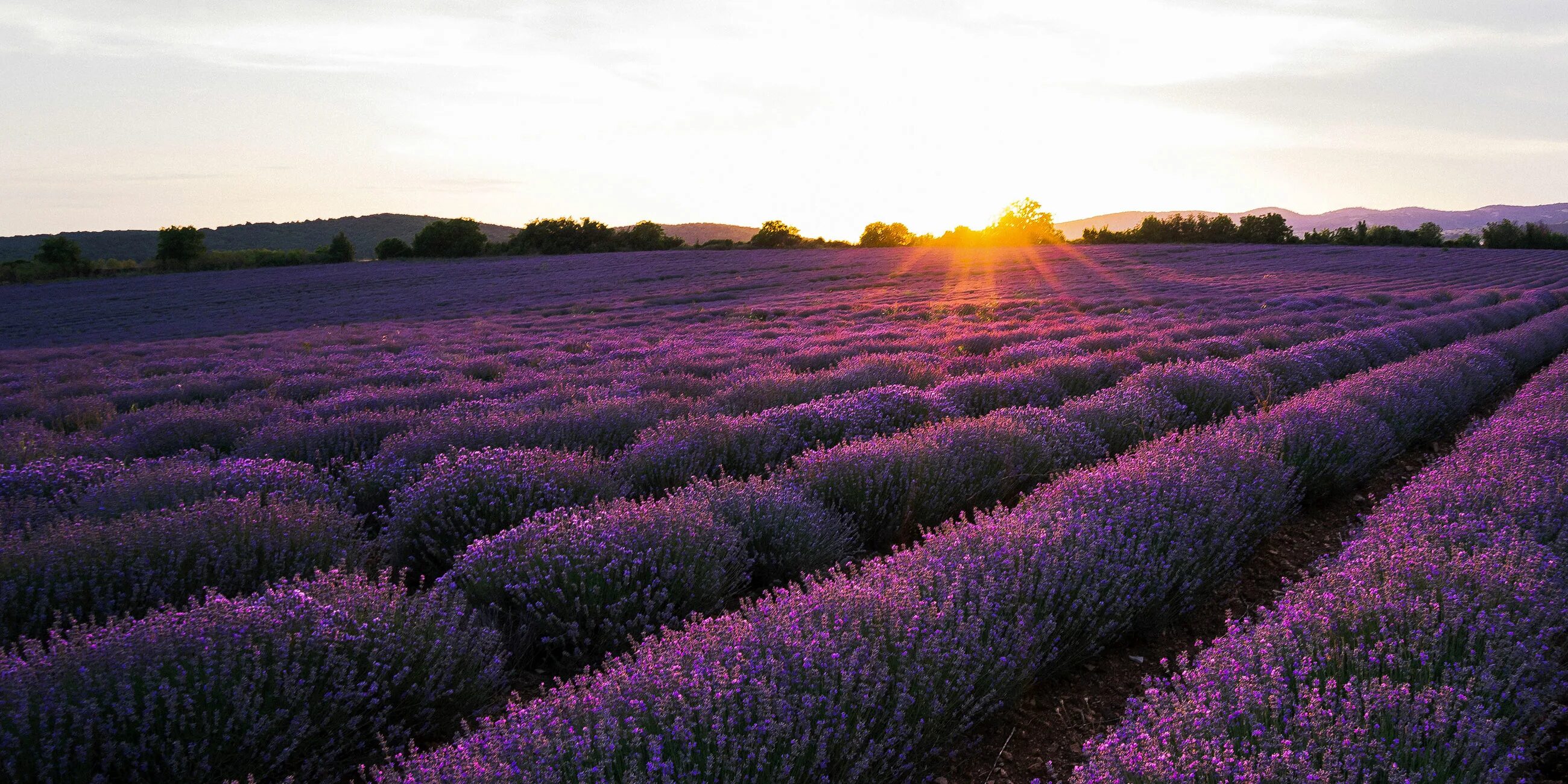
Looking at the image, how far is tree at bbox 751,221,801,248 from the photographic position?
4751 cm

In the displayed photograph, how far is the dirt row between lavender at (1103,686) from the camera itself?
91.5 inches

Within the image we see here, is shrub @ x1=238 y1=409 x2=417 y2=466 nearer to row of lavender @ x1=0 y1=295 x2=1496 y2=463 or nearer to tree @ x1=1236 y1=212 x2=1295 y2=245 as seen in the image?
row of lavender @ x1=0 y1=295 x2=1496 y2=463

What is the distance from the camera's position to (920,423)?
5238 mm

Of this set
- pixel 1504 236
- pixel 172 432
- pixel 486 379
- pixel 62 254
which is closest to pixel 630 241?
pixel 62 254

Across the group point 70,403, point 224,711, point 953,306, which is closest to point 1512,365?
point 953,306

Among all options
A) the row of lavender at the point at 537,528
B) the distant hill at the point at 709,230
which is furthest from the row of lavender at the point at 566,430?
the distant hill at the point at 709,230

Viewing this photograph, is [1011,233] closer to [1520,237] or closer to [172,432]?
[1520,237]

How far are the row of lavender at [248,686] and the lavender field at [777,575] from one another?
0.01m

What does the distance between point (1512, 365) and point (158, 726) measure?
10769 millimetres

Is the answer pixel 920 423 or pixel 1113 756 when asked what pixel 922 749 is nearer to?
pixel 1113 756

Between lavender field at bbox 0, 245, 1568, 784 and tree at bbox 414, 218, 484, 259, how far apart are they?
39.1 m

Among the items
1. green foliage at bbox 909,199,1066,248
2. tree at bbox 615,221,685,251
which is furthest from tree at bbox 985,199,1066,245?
tree at bbox 615,221,685,251

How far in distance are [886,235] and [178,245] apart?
39.3m

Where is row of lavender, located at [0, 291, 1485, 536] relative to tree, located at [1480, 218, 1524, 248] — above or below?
below
